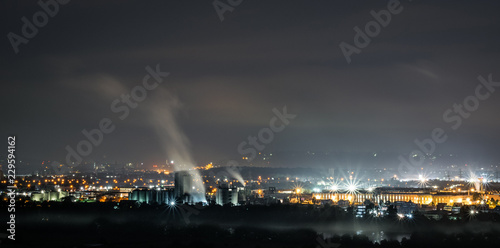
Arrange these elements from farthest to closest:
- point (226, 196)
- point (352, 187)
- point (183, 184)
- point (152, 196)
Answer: point (352, 187)
point (183, 184)
point (226, 196)
point (152, 196)

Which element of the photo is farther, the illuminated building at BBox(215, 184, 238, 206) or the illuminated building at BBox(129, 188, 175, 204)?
the illuminated building at BBox(215, 184, 238, 206)

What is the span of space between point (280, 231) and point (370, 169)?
11013 cm

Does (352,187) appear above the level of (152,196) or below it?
above

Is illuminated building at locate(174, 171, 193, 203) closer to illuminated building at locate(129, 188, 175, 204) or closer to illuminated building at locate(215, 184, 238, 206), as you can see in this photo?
illuminated building at locate(129, 188, 175, 204)

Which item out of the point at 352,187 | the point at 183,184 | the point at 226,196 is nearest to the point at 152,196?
the point at 183,184

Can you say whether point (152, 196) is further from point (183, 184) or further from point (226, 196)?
point (226, 196)

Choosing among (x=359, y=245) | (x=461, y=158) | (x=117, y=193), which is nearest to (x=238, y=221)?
(x=359, y=245)

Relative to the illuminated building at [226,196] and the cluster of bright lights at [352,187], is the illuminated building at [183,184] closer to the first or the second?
the illuminated building at [226,196]

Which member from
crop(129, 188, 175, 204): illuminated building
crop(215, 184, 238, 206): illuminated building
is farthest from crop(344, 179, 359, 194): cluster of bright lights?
crop(129, 188, 175, 204): illuminated building

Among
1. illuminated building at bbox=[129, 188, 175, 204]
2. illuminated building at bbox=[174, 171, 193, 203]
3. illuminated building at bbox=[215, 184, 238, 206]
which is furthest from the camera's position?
illuminated building at bbox=[174, 171, 193, 203]

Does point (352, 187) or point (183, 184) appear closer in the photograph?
point (183, 184)

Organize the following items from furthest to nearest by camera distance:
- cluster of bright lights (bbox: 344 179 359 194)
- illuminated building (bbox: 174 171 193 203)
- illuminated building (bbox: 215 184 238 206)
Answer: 1. cluster of bright lights (bbox: 344 179 359 194)
2. illuminated building (bbox: 174 171 193 203)
3. illuminated building (bbox: 215 184 238 206)

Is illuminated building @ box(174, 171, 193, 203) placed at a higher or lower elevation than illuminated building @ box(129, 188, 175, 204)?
higher

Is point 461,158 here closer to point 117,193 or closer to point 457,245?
point 117,193
